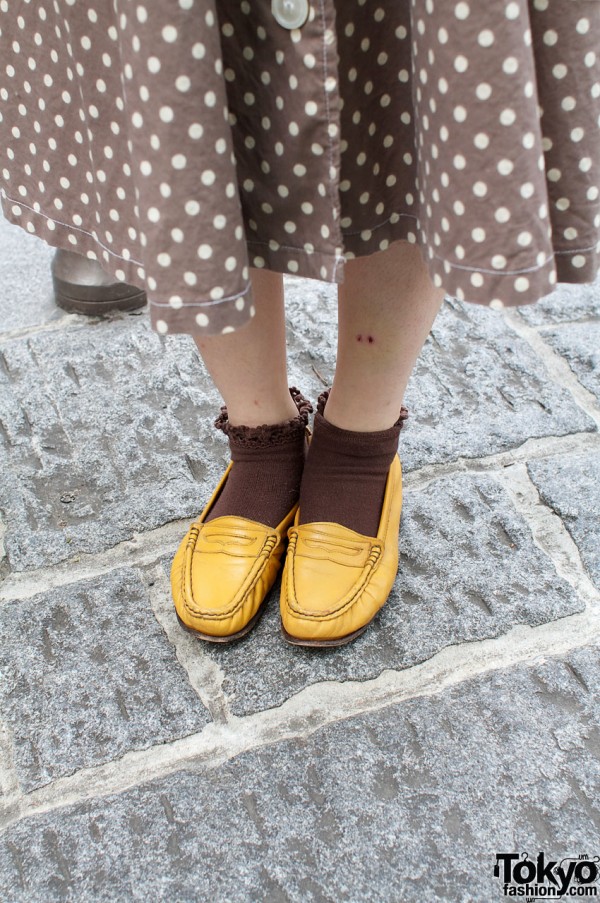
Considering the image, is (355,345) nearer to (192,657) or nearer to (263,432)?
(263,432)

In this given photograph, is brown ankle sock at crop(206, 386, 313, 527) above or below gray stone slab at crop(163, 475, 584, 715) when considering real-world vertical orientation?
above

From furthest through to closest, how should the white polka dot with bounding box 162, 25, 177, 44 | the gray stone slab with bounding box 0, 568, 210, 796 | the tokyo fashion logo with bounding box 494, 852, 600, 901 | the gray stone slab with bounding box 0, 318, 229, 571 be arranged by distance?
the gray stone slab with bounding box 0, 318, 229, 571
the gray stone slab with bounding box 0, 568, 210, 796
the tokyo fashion logo with bounding box 494, 852, 600, 901
the white polka dot with bounding box 162, 25, 177, 44

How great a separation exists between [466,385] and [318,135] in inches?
30.5

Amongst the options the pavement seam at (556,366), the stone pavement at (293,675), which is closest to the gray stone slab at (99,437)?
the stone pavement at (293,675)

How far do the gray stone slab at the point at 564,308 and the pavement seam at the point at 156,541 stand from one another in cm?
33

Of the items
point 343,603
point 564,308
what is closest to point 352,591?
point 343,603

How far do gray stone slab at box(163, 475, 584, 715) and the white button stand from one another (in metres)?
0.65

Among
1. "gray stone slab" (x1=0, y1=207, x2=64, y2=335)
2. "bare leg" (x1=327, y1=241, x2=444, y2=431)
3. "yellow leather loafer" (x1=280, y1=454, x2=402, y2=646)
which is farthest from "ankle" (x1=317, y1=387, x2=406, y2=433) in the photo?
"gray stone slab" (x1=0, y1=207, x2=64, y2=335)

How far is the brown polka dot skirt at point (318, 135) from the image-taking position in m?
0.60

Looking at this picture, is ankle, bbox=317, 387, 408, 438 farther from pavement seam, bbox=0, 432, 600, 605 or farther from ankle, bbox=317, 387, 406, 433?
pavement seam, bbox=0, 432, 600, 605

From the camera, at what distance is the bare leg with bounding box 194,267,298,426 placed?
923 millimetres

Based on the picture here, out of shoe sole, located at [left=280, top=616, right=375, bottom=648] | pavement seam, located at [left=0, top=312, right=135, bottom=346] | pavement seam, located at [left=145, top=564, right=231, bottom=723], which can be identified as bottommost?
pavement seam, located at [left=145, top=564, right=231, bottom=723]

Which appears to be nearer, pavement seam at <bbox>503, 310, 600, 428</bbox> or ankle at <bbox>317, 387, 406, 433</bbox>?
ankle at <bbox>317, 387, 406, 433</bbox>

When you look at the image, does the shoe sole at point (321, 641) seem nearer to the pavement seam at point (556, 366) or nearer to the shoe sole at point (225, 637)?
the shoe sole at point (225, 637)
